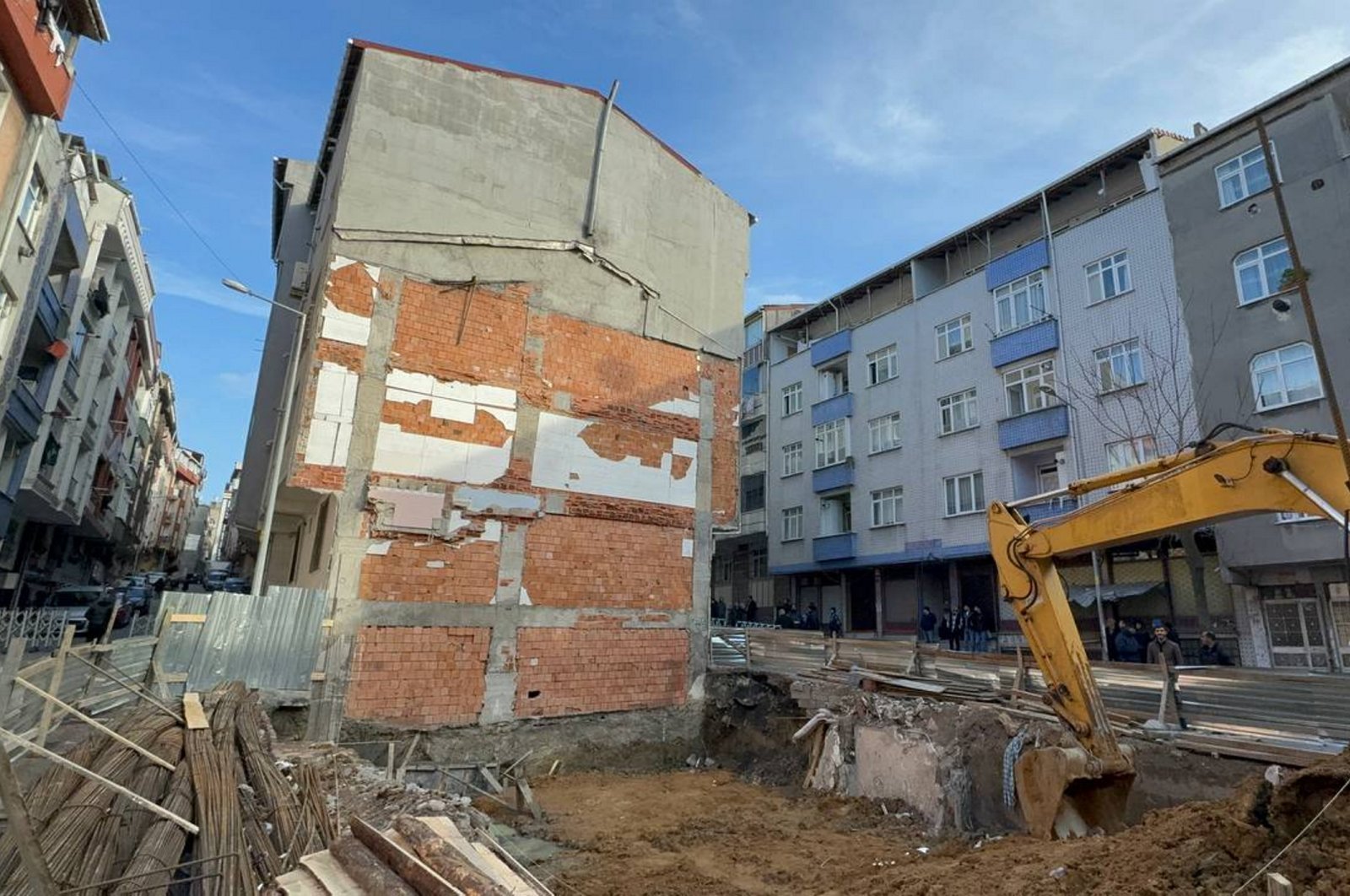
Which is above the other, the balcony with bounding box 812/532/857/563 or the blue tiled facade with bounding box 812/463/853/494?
the blue tiled facade with bounding box 812/463/853/494

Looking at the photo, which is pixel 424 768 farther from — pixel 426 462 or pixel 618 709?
pixel 426 462

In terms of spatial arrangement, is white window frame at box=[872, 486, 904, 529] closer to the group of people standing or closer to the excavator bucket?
the group of people standing

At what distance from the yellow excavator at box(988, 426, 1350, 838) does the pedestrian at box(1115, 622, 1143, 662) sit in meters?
6.95

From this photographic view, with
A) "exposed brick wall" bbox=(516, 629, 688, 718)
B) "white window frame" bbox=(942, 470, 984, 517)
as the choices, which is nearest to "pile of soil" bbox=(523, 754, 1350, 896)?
"exposed brick wall" bbox=(516, 629, 688, 718)

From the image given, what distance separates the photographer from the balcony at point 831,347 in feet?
101

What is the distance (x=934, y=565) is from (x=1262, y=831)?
2211 centimetres

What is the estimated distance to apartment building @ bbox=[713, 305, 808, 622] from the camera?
33.6m

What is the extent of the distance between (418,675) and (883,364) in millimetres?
22527

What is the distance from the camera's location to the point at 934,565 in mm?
25859

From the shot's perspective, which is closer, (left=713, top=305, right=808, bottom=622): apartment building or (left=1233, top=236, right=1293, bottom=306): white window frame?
(left=1233, top=236, right=1293, bottom=306): white window frame

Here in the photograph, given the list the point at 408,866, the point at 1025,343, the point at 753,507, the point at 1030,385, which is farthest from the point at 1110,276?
the point at 408,866

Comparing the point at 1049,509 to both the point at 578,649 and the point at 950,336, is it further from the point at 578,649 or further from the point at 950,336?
the point at 578,649

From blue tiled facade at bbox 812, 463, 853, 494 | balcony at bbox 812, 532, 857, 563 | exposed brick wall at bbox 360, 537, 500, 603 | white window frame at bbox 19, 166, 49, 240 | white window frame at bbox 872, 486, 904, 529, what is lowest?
exposed brick wall at bbox 360, 537, 500, 603

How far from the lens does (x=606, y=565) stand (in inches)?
563
